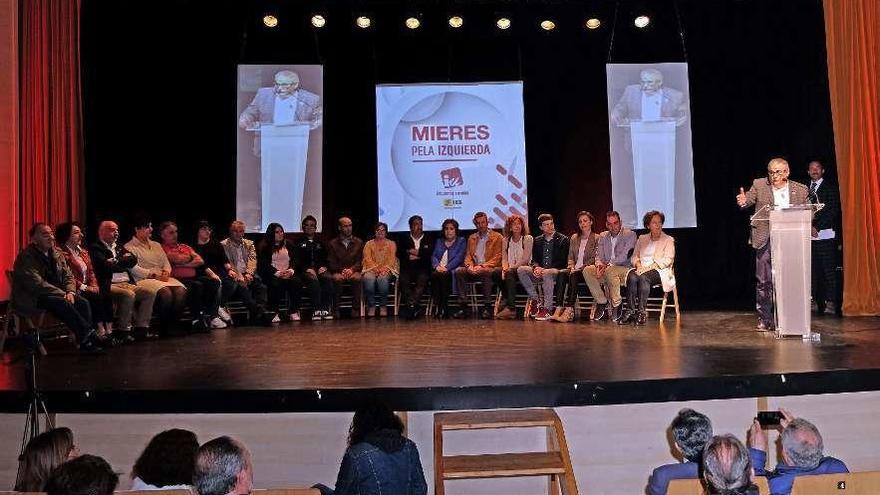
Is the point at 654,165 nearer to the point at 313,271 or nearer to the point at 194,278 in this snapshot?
the point at 313,271

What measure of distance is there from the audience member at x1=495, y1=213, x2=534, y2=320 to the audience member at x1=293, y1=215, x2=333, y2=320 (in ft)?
5.53

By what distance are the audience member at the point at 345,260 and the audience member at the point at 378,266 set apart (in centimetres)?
10

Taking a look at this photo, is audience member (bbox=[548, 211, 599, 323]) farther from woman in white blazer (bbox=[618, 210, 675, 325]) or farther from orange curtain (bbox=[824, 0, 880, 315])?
orange curtain (bbox=[824, 0, 880, 315])

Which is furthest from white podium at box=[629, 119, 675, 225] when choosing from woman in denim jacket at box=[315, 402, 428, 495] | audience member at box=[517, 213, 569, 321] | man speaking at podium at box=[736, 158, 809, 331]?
woman in denim jacket at box=[315, 402, 428, 495]

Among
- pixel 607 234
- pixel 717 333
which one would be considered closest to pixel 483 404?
pixel 717 333

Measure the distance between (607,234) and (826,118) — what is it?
2899mm

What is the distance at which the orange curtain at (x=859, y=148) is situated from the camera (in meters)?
7.96

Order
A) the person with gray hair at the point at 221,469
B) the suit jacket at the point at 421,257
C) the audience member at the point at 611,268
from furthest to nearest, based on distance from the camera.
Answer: the suit jacket at the point at 421,257
the audience member at the point at 611,268
the person with gray hair at the point at 221,469

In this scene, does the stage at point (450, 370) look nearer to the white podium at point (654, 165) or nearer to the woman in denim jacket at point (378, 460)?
the woman in denim jacket at point (378, 460)

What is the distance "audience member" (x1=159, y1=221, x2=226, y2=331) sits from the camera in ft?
25.6

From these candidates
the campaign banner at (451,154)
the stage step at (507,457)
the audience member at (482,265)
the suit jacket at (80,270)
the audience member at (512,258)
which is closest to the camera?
the stage step at (507,457)

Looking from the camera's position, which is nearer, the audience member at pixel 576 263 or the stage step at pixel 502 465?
the stage step at pixel 502 465

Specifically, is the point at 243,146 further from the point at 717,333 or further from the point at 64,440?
the point at 64,440

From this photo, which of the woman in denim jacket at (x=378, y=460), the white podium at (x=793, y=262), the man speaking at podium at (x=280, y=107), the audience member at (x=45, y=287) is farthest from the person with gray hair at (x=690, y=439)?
the man speaking at podium at (x=280, y=107)
